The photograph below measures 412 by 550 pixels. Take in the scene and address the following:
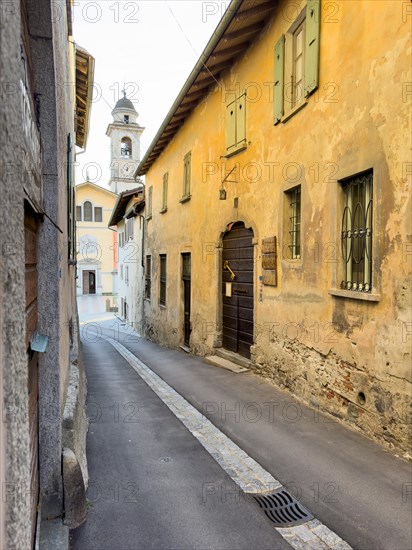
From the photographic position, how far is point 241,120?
8.77 meters

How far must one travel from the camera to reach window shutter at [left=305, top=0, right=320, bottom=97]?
5827mm

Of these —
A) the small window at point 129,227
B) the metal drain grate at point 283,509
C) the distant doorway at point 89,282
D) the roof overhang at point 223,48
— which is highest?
the roof overhang at point 223,48

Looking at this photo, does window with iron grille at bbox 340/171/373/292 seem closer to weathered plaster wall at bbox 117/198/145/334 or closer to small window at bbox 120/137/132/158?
weathered plaster wall at bbox 117/198/145/334

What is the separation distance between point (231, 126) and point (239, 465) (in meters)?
7.32

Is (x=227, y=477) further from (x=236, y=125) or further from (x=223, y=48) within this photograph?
(x=223, y=48)

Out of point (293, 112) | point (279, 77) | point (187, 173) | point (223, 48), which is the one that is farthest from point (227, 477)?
point (187, 173)

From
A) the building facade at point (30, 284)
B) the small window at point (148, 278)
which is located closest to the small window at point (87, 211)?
the small window at point (148, 278)

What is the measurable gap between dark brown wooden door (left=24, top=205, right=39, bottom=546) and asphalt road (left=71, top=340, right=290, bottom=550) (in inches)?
29.6

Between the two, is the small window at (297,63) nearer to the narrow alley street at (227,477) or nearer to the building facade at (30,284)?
the building facade at (30,284)

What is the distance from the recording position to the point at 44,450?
2.88m

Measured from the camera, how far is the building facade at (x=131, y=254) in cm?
2094

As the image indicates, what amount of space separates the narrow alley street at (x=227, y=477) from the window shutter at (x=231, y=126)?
5451mm

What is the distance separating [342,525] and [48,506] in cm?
228

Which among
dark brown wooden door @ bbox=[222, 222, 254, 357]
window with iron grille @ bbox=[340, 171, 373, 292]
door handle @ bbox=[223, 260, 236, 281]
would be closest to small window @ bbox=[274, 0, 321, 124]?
window with iron grille @ bbox=[340, 171, 373, 292]
